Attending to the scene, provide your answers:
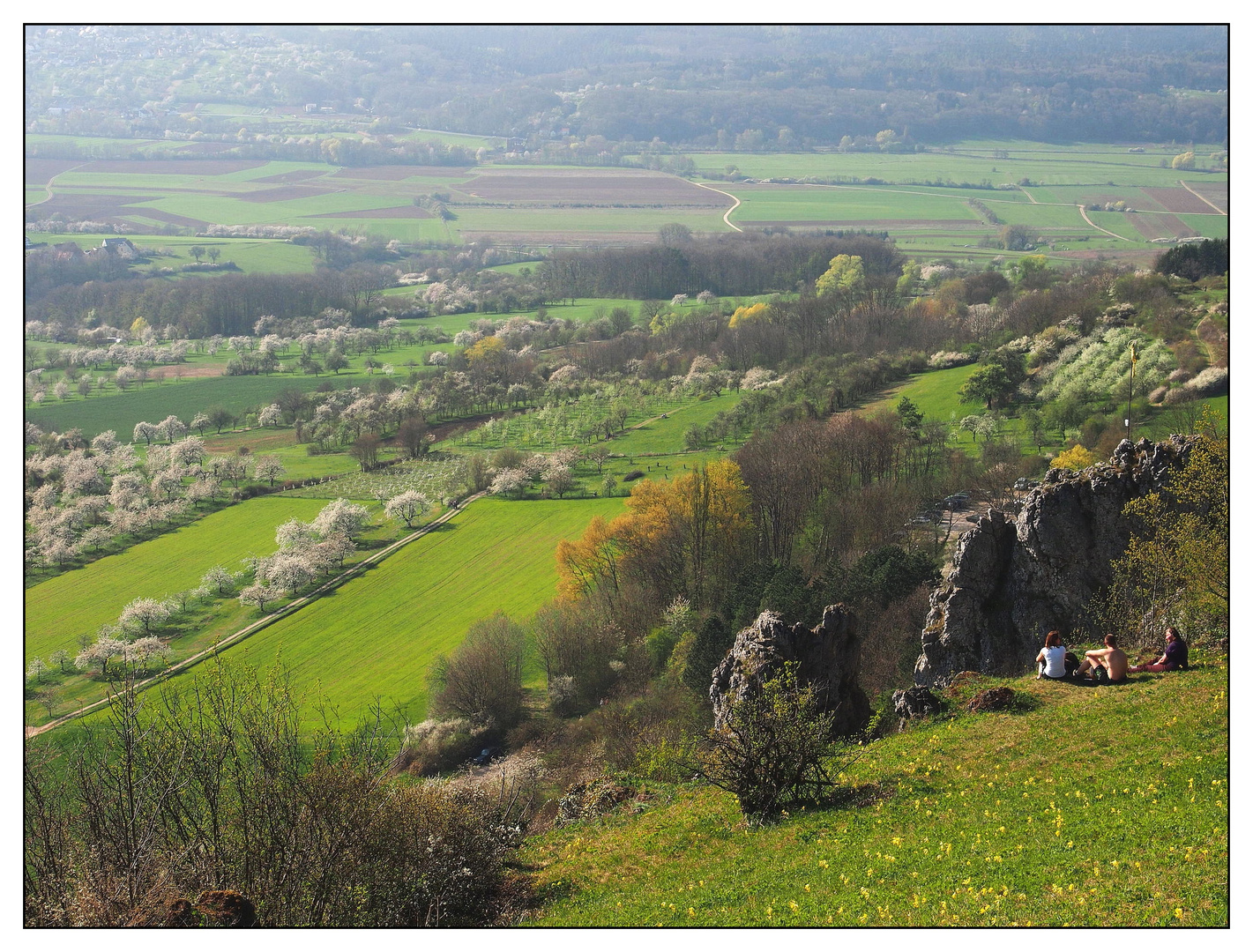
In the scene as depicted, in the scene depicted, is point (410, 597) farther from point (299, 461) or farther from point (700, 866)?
point (700, 866)

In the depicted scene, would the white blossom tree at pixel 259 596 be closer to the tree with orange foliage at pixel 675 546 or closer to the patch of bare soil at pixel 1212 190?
the tree with orange foliage at pixel 675 546

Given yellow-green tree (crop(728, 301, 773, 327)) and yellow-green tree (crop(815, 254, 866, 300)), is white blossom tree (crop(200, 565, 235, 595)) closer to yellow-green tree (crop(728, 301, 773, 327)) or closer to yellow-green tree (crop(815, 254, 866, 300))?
yellow-green tree (crop(728, 301, 773, 327))

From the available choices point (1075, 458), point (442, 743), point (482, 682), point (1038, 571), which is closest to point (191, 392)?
point (482, 682)

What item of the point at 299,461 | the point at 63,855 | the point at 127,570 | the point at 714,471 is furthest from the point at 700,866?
the point at 299,461

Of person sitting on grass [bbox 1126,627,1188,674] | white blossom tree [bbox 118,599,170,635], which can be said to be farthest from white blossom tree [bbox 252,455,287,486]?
person sitting on grass [bbox 1126,627,1188,674]

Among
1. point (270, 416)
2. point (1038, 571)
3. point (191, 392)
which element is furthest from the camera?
point (191, 392)

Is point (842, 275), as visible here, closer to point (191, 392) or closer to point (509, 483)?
point (191, 392)

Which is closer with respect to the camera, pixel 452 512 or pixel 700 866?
pixel 700 866
